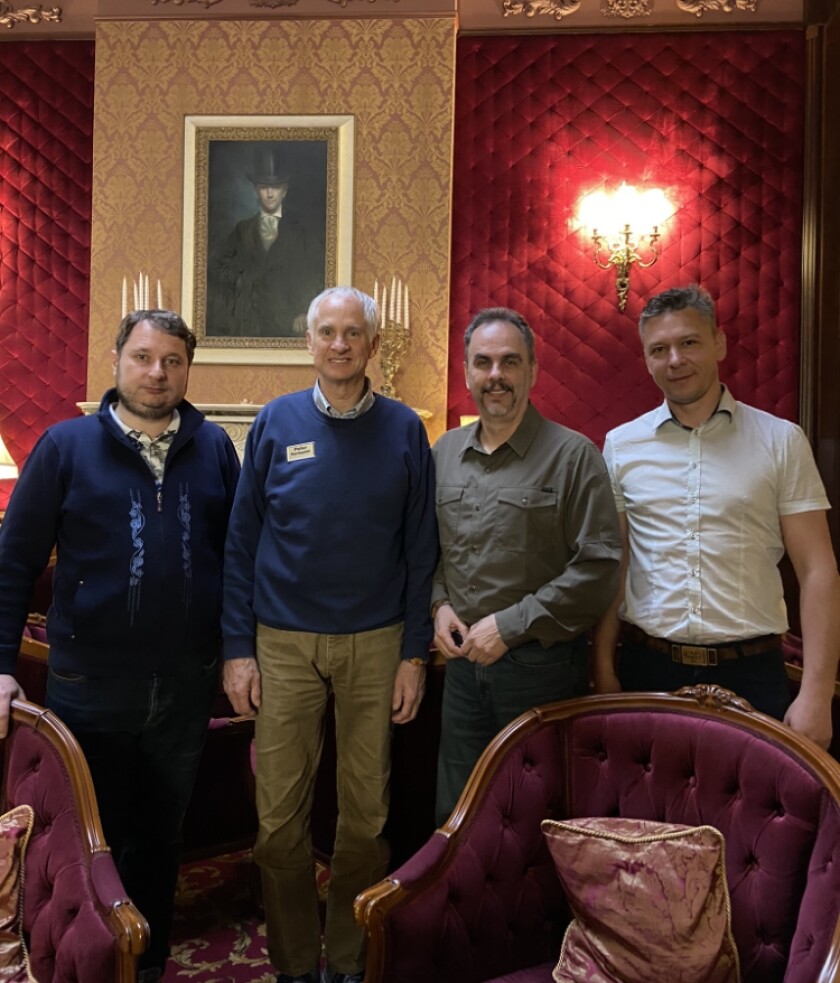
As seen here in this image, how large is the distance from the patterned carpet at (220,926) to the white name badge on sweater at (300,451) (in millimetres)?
1348

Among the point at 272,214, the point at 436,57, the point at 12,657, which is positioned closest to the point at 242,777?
the point at 12,657

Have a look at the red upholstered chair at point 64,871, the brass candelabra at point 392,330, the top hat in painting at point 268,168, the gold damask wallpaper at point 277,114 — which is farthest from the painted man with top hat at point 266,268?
the red upholstered chair at point 64,871

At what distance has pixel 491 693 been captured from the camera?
1794mm

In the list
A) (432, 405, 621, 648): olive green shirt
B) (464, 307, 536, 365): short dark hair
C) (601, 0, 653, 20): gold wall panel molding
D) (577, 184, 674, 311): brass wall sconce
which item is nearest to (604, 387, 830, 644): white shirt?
(432, 405, 621, 648): olive green shirt

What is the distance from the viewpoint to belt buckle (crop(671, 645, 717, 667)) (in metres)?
1.75

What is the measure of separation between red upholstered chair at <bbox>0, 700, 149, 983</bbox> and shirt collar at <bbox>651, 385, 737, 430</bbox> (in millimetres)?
1431

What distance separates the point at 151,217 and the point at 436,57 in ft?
5.82

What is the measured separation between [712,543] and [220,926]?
5.80 ft

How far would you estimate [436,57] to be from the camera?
430cm

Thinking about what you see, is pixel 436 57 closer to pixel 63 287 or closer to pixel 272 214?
pixel 272 214

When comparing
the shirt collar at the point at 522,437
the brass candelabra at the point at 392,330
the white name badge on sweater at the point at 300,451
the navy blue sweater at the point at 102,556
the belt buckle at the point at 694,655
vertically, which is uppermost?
the brass candelabra at the point at 392,330

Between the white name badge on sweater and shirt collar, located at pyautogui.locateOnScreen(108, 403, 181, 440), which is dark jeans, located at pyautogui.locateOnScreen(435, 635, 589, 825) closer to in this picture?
the white name badge on sweater

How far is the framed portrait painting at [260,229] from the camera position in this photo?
172 inches

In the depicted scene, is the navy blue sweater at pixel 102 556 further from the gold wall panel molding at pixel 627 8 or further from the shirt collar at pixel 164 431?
the gold wall panel molding at pixel 627 8
